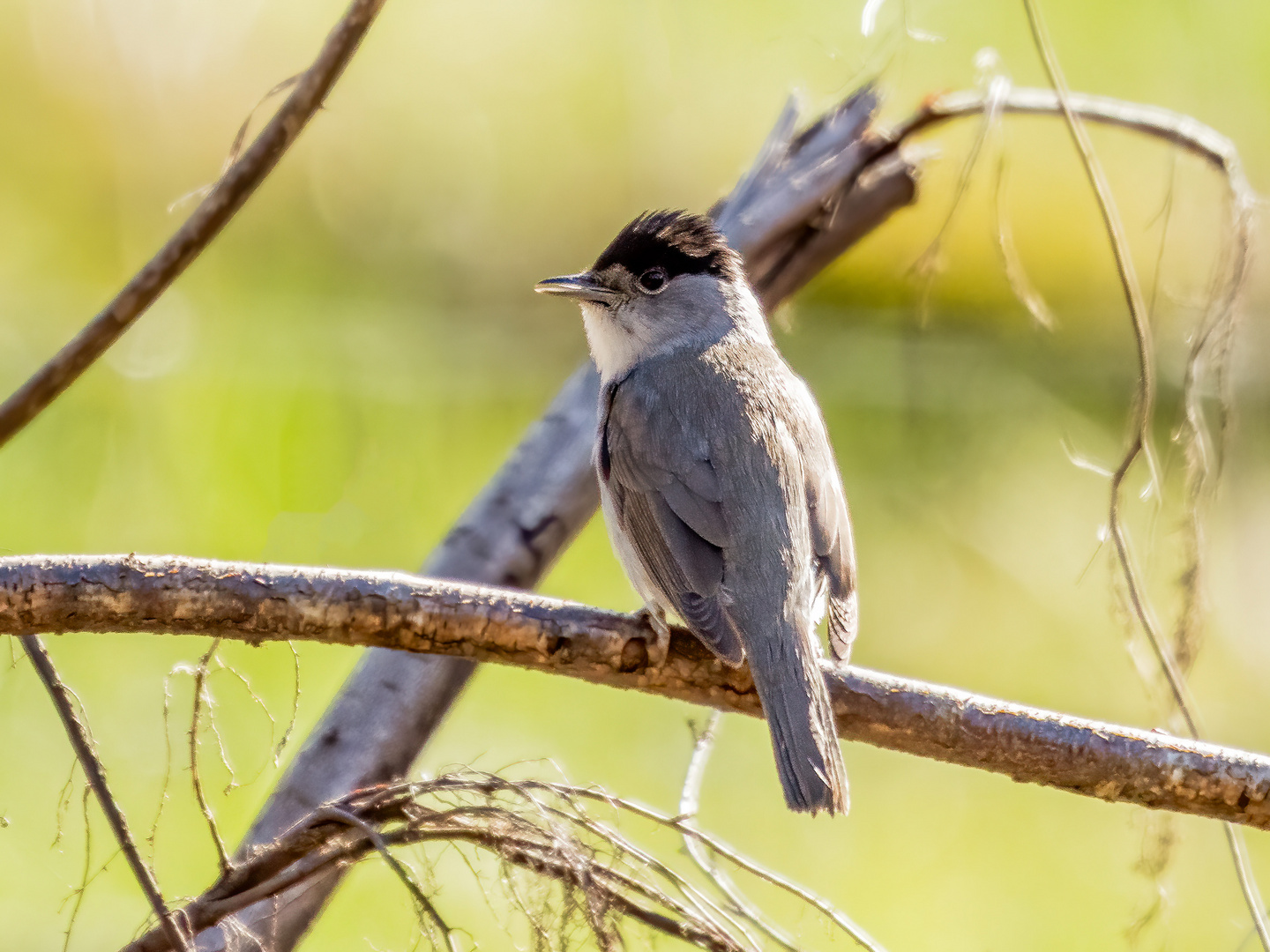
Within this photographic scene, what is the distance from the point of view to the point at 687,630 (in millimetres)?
2615

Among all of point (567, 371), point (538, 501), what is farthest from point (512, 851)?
point (567, 371)

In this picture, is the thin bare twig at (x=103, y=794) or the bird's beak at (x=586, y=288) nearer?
the thin bare twig at (x=103, y=794)

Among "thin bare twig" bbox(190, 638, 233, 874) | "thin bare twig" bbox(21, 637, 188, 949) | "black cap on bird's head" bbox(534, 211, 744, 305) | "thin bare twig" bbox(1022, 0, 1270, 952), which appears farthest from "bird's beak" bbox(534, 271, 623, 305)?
"thin bare twig" bbox(21, 637, 188, 949)

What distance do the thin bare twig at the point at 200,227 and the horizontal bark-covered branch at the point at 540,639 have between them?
0.33 m

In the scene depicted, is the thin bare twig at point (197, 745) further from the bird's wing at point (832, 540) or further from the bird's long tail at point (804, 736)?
the bird's wing at point (832, 540)

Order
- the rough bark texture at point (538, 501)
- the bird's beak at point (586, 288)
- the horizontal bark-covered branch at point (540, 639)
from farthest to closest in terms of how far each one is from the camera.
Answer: the bird's beak at point (586, 288) < the rough bark texture at point (538, 501) < the horizontal bark-covered branch at point (540, 639)

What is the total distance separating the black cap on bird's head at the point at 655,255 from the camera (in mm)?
3311

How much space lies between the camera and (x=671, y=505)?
2.78m

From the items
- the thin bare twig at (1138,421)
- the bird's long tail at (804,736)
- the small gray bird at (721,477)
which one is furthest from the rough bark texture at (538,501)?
the thin bare twig at (1138,421)

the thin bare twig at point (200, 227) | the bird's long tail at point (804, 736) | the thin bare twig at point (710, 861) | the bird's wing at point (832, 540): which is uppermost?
the thin bare twig at point (200, 227)

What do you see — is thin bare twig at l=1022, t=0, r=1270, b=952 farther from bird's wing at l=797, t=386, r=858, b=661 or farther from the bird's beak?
the bird's beak

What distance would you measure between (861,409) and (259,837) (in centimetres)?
433

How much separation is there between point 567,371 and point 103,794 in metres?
4.74

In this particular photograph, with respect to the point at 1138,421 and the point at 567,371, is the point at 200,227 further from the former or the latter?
the point at 567,371
